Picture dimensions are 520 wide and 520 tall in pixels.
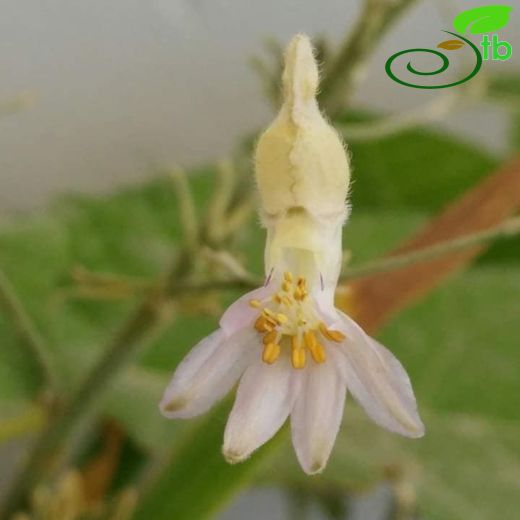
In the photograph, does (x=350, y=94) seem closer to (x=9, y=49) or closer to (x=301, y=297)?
(x=301, y=297)

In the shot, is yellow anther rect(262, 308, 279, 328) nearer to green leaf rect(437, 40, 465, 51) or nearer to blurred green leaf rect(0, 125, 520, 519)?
green leaf rect(437, 40, 465, 51)

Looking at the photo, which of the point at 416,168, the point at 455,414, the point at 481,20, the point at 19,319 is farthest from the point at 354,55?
the point at 416,168

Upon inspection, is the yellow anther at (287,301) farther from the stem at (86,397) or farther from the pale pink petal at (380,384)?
the stem at (86,397)

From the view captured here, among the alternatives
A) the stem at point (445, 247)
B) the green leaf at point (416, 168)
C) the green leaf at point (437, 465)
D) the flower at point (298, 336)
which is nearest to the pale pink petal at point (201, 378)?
the flower at point (298, 336)

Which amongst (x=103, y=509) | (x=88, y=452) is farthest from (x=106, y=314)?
(x=103, y=509)

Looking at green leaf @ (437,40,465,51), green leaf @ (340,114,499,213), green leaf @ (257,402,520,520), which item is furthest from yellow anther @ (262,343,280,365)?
green leaf @ (340,114,499,213)
